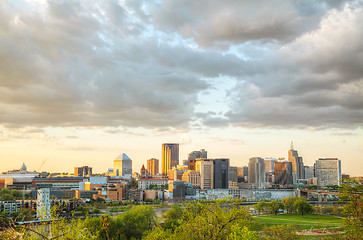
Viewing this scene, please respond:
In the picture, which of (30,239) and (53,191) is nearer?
(30,239)

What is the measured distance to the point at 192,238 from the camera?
104 feet

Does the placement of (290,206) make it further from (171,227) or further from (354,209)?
(354,209)

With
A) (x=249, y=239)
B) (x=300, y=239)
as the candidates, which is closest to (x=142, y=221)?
(x=300, y=239)

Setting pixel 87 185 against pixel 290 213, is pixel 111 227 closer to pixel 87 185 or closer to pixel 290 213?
pixel 290 213

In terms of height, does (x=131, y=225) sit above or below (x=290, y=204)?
above

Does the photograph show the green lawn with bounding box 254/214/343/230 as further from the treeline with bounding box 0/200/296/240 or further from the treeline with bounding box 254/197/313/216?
the treeline with bounding box 0/200/296/240

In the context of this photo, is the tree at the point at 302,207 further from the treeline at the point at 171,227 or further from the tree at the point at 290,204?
the treeline at the point at 171,227

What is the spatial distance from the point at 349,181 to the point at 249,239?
58.9 ft

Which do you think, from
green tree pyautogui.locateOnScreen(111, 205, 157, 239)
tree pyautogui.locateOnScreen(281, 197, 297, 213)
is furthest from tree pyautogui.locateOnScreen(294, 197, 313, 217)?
green tree pyautogui.locateOnScreen(111, 205, 157, 239)

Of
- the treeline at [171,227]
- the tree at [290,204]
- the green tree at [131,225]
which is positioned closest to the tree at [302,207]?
the tree at [290,204]

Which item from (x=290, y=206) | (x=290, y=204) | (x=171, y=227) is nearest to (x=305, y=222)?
(x=290, y=206)

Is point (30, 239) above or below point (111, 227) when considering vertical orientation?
above

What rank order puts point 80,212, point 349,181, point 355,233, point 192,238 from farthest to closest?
1. point 80,212
2. point 349,181
3. point 192,238
4. point 355,233

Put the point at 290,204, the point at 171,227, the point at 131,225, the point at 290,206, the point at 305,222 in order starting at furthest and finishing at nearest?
the point at 290,204, the point at 290,206, the point at 305,222, the point at 131,225, the point at 171,227
